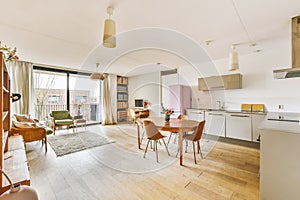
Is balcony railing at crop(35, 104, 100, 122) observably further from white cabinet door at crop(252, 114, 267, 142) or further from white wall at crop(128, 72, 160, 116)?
white cabinet door at crop(252, 114, 267, 142)

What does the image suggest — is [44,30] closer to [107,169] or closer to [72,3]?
[72,3]

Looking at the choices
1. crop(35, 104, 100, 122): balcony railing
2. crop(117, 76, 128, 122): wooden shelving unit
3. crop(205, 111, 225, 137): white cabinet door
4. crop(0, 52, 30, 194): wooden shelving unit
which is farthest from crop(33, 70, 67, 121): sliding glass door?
crop(205, 111, 225, 137): white cabinet door

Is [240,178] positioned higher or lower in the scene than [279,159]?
lower

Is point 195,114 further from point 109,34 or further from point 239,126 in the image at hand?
point 109,34

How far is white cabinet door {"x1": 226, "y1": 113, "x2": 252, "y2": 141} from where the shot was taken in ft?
10.7

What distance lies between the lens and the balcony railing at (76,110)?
509cm

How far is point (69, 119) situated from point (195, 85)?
187 inches

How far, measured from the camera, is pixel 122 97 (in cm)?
742

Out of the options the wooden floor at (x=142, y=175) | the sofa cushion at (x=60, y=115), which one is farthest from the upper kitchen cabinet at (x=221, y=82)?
the sofa cushion at (x=60, y=115)

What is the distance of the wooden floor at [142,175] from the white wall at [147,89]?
3307mm

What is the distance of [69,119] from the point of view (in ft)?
16.6

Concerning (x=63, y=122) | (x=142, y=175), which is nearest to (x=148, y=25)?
(x=142, y=175)

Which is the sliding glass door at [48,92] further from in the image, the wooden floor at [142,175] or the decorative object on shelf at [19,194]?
the decorative object on shelf at [19,194]

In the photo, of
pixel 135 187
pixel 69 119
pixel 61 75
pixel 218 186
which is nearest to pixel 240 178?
pixel 218 186
